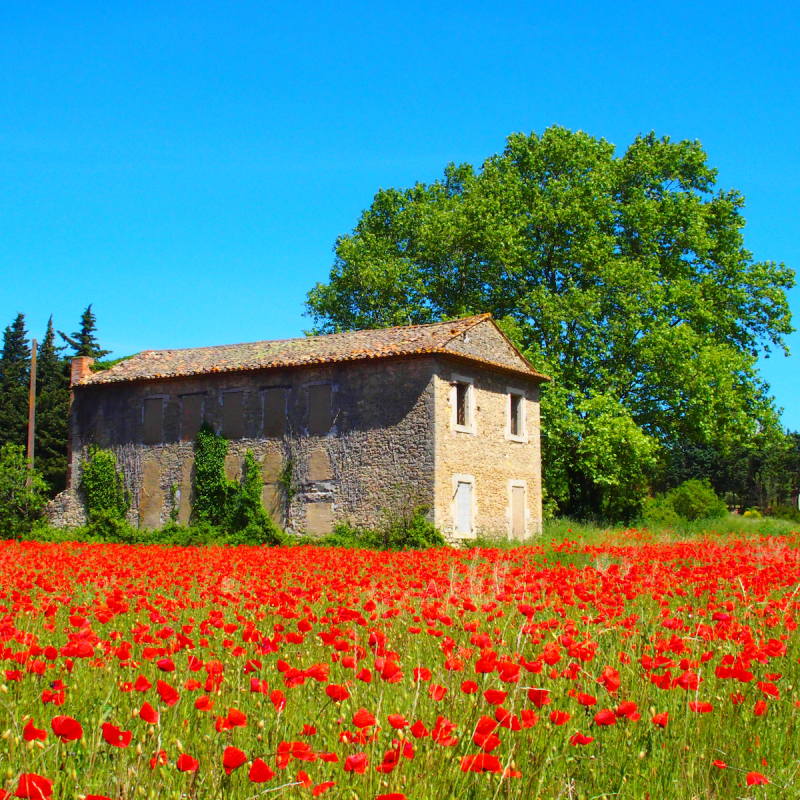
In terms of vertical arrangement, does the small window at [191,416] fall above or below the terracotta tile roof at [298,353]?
below

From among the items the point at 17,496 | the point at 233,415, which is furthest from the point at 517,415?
the point at 17,496

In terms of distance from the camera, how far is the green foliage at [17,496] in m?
25.5

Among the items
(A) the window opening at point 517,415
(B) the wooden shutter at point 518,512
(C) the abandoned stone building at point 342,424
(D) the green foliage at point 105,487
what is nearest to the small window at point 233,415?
(C) the abandoned stone building at point 342,424

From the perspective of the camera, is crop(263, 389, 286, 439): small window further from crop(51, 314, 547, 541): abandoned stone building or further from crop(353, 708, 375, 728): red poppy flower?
crop(353, 708, 375, 728): red poppy flower

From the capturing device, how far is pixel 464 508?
22812mm

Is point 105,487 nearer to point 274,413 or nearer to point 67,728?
point 274,413

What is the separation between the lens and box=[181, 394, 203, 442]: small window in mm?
25597

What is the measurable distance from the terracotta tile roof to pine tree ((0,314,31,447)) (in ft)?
41.1

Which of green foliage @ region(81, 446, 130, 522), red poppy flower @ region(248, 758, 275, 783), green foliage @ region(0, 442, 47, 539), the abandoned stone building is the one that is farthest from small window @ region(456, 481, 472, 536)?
red poppy flower @ region(248, 758, 275, 783)

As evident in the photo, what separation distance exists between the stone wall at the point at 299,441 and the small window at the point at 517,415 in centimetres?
430

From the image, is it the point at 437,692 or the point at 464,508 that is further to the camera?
the point at 464,508

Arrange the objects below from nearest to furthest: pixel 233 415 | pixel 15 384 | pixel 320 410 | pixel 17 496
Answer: pixel 320 410, pixel 233 415, pixel 17 496, pixel 15 384

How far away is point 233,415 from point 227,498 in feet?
8.00

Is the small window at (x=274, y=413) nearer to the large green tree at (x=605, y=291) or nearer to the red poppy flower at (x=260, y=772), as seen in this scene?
the large green tree at (x=605, y=291)
